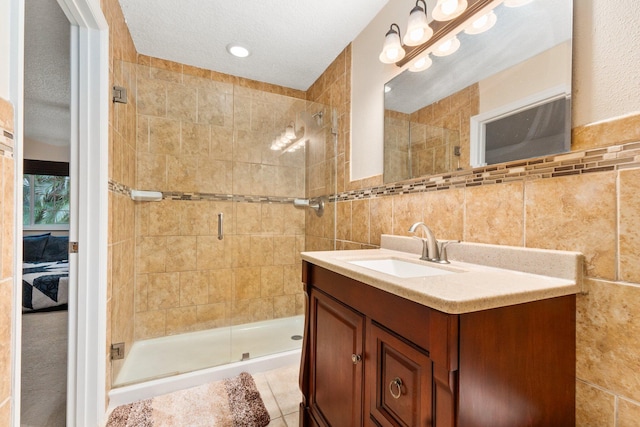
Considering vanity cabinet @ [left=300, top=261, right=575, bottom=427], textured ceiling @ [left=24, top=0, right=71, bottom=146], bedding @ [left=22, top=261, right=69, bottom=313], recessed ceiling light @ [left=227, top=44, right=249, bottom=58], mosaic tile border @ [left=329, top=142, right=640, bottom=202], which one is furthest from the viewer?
bedding @ [left=22, top=261, right=69, bottom=313]

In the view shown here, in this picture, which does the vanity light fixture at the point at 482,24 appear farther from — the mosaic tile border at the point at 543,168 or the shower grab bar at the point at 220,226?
the shower grab bar at the point at 220,226

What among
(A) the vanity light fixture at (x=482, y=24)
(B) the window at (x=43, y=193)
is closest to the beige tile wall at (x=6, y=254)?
(A) the vanity light fixture at (x=482, y=24)

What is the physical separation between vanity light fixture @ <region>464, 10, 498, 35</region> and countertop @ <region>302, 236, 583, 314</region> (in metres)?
0.88

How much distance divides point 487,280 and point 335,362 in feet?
2.07

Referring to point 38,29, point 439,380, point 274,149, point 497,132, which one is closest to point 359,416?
point 439,380

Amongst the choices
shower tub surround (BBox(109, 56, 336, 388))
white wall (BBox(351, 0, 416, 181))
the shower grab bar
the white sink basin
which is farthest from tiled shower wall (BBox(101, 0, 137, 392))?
white wall (BBox(351, 0, 416, 181))

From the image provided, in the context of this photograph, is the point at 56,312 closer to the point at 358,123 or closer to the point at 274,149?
the point at 274,149

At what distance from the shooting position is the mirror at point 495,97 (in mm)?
861

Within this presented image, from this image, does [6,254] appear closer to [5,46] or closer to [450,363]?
[5,46]

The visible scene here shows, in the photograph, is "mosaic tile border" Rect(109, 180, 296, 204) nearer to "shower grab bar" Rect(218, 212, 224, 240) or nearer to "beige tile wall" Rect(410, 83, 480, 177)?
"shower grab bar" Rect(218, 212, 224, 240)

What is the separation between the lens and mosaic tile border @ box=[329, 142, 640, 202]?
2.33 ft

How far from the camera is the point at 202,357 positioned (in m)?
1.91

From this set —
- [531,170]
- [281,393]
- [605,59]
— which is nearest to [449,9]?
[605,59]

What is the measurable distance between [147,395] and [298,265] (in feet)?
4.63
